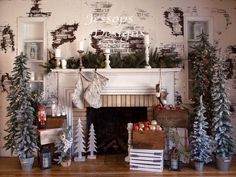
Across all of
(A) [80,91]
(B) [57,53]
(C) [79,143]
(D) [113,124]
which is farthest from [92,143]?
(B) [57,53]

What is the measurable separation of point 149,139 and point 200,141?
63 centimetres

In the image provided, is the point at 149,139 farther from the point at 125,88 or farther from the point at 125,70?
the point at 125,70

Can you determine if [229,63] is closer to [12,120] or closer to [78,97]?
[78,97]

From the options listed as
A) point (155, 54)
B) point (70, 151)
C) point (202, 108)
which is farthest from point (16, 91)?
point (202, 108)

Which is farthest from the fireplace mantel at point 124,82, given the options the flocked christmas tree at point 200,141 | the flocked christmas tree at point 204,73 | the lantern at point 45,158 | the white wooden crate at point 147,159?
the white wooden crate at point 147,159

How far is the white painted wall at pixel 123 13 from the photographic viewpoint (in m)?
4.22

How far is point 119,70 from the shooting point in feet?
13.1

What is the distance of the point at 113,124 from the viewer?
4.45 meters

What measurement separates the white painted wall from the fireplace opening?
0.84 meters

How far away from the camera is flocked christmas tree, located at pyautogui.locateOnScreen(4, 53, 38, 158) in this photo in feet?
11.8

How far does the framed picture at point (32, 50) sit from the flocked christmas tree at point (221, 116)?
8.57 feet

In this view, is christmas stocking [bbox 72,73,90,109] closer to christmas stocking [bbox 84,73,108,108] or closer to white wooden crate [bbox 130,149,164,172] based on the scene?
christmas stocking [bbox 84,73,108,108]

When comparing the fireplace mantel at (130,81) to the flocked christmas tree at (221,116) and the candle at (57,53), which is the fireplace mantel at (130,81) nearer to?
the candle at (57,53)

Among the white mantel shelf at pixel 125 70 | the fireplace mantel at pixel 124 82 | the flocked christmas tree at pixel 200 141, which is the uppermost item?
the white mantel shelf at pixel 125 70
